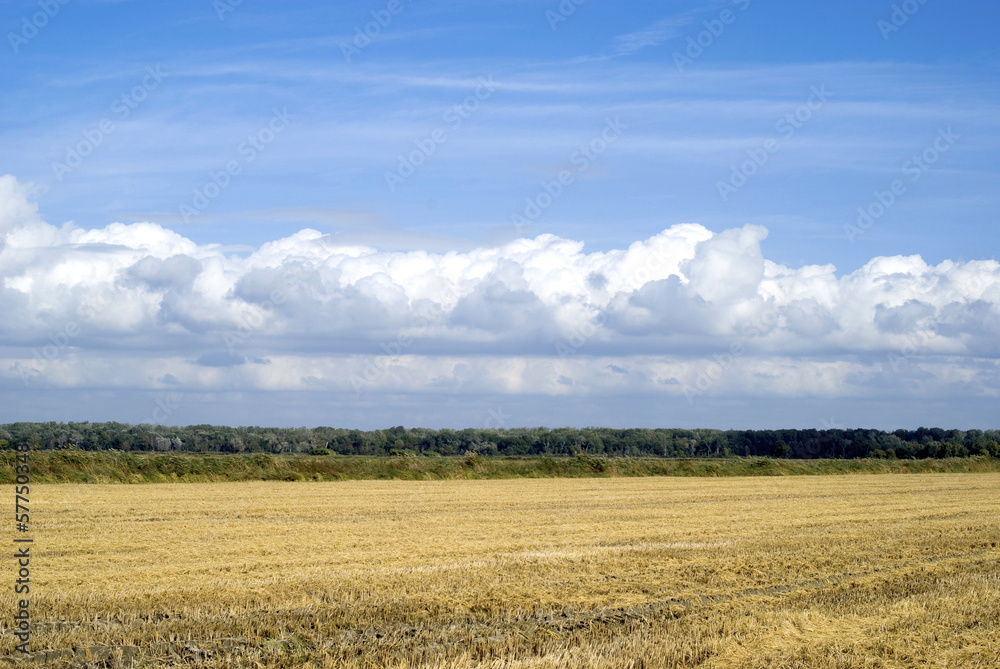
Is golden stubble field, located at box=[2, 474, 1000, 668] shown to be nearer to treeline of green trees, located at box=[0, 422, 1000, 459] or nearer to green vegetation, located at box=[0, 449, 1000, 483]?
green vegetation, located at box=[0, 449, 1000, 483]

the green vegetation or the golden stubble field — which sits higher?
the golden stubble field

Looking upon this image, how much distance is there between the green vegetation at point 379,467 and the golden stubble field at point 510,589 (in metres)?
16.1

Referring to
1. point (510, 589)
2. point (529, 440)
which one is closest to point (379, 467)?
point (510, 589)

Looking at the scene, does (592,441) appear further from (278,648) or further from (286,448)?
(278,648)

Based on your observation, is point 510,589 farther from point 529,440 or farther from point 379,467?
point 529,440

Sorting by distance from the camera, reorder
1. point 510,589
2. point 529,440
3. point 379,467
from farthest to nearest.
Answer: point 529,440 → point 379,467 → point 510,589

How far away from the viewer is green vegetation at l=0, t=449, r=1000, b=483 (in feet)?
133

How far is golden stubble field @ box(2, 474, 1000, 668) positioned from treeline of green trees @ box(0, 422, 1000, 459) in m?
80.3

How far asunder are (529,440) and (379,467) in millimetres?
74921

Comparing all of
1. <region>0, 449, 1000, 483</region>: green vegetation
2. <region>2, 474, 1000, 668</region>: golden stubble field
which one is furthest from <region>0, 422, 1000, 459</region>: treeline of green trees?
<region>2, 474, 1000, 668</region>: golden stubble field

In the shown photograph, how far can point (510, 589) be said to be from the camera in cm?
1267

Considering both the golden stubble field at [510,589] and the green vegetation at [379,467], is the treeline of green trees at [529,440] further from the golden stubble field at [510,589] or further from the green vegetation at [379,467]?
the golden stubble field at [510,589]

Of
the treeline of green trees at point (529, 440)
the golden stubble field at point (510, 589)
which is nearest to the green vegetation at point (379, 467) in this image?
the golden stubble field at point (510, 589)

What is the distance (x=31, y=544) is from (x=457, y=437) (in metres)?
107
